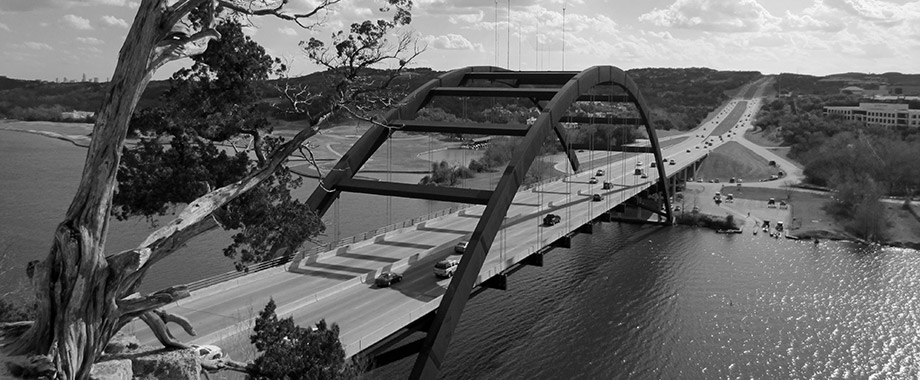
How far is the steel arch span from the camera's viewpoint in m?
25.1

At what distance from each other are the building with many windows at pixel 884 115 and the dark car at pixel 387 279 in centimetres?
12415

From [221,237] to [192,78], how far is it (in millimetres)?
33857

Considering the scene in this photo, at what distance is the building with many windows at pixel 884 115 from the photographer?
125m

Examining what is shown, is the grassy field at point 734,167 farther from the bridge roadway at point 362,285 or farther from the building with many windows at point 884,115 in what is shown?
the bridge roadway at point 362,285

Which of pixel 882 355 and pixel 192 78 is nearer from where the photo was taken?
pixel 192 78

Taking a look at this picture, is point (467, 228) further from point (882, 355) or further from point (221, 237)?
point (882, 355)

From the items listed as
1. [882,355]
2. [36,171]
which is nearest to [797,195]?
[882,355]

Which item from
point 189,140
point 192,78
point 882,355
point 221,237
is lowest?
point 882,355

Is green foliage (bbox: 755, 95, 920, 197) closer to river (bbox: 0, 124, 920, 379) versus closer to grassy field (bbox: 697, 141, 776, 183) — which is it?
grassy field (bbox: 697, 141, 776, 183)

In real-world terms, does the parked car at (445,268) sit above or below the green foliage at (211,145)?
below

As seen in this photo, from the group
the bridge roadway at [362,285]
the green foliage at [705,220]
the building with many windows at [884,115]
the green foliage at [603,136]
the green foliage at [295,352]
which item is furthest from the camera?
the building with many windows at [884,115]

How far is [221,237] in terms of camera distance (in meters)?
47.8

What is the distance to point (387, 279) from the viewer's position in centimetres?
2697

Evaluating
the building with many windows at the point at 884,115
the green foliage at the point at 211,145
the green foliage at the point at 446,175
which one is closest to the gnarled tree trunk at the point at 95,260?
the green foliage at the point at 211,145
